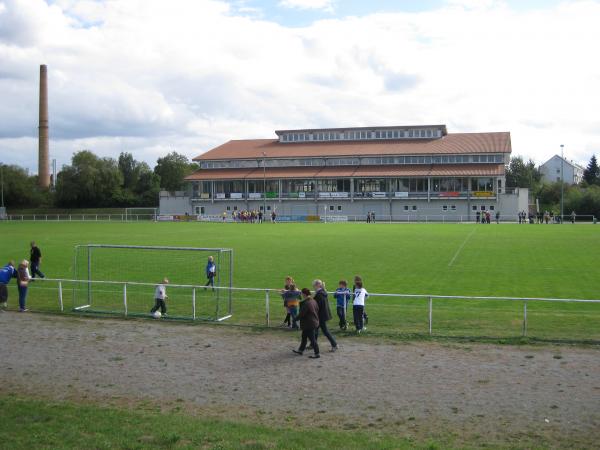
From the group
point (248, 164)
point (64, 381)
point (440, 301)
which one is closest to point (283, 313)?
point (440, 301)

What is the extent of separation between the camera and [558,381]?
10898mm

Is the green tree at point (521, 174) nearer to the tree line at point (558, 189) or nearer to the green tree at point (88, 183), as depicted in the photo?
the tree line at point (558, 189)

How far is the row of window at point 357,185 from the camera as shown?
80.0 metres

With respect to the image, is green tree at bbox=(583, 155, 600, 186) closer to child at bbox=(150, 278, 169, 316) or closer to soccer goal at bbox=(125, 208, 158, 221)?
soccer goal at bbox=(125, 208, 158, 221)

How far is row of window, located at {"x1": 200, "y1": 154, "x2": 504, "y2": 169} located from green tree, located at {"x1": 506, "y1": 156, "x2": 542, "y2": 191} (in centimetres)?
3725

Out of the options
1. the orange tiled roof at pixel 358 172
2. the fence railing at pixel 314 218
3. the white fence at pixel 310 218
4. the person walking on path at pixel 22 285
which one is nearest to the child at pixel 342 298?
the person walking on path at pixel 22 285

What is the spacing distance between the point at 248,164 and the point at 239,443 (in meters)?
84.6

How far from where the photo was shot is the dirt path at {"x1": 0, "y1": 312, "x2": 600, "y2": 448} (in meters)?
9.10

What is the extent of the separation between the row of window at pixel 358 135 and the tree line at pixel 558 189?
20223 mm

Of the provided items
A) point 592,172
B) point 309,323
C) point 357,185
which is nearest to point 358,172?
point 357,185

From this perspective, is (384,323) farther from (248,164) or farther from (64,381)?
(248,164)

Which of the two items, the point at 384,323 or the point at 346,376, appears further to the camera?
the point at 384,323

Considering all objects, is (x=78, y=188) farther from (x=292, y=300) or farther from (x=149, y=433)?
(x=149, y=433)

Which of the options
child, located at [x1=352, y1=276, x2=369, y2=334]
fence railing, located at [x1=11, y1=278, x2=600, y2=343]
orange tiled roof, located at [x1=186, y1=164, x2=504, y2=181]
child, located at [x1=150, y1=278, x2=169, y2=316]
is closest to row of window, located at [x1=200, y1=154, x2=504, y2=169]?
orange tiled roof, located at [x1=186, y1=164, x2=504, y2=181]
